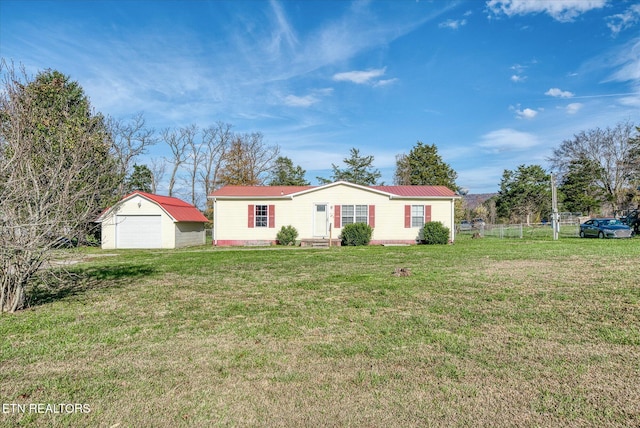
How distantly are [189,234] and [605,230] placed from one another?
2392 centimetres

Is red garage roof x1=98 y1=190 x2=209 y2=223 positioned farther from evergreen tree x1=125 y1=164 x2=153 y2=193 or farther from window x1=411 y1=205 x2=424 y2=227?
window x1=411 y1=205 x2=424 y2=227

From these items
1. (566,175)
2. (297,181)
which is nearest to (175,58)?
(297,181)

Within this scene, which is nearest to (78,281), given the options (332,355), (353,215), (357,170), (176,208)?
(332,355)

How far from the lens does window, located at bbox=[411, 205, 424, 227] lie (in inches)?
754

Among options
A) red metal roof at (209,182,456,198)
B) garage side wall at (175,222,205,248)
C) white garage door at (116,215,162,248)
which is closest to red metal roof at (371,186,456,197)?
red metal roof at (209,182,456,198)

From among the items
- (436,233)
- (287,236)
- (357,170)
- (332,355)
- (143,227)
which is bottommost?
(332,355)

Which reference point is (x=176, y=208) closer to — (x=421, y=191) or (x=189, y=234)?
(x=189, y=234)

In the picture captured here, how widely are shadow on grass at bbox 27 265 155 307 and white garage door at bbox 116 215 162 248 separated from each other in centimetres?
854

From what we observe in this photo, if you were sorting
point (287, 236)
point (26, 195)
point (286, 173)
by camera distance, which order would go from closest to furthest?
point (26, 195) → point (287, 236) → point (286, 173)

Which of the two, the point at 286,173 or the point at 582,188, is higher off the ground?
the point at 286,173

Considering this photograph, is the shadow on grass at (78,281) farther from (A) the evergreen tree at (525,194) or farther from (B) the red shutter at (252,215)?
(A) the evergreen tree at (525,194)

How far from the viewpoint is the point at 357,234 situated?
1797cm

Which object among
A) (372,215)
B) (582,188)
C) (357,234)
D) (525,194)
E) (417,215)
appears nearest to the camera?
(357,234)

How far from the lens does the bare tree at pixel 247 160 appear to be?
34125 millimetres
